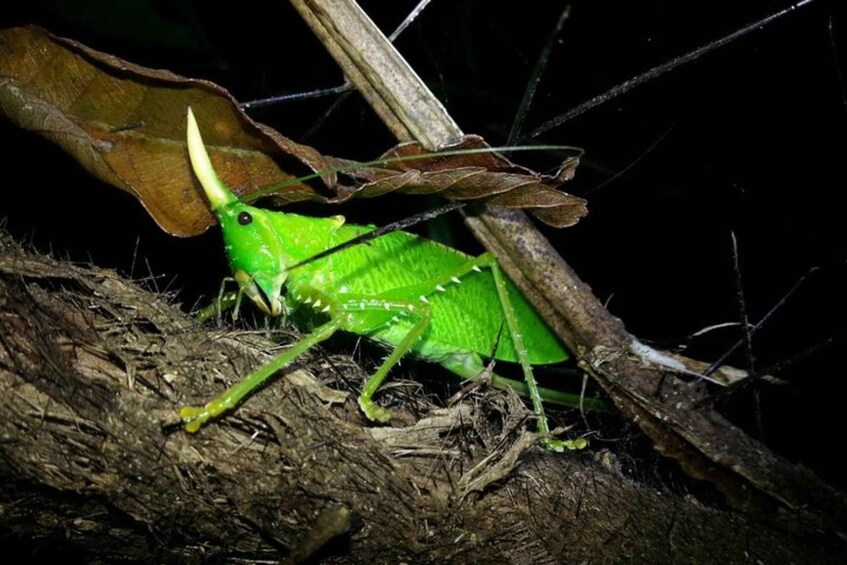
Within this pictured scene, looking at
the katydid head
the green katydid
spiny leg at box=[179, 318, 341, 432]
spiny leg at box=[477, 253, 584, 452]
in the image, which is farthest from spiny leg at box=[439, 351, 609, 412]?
spiny leg at box=[179, 318, 341, 432]

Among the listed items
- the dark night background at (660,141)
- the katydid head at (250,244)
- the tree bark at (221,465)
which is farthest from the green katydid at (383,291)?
the dark night background at (660,141)

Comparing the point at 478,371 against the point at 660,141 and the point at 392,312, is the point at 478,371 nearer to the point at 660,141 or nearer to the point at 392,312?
the point at 392,312

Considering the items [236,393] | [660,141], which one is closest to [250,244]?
[236,393]

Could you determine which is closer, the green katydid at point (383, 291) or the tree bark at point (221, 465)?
the tree bark at point (221, 465)

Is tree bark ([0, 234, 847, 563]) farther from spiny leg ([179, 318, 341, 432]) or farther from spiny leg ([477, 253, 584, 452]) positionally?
spiny leg ([477, 253, 584, 452])

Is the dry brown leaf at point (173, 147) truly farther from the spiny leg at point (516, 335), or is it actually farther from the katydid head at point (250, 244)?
the spiny leg at point (516, 335)

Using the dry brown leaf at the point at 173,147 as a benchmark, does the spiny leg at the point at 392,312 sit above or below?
below

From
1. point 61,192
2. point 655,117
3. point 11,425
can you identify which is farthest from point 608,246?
point 11,425

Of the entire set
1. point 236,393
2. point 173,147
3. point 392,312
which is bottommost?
point 392,312
